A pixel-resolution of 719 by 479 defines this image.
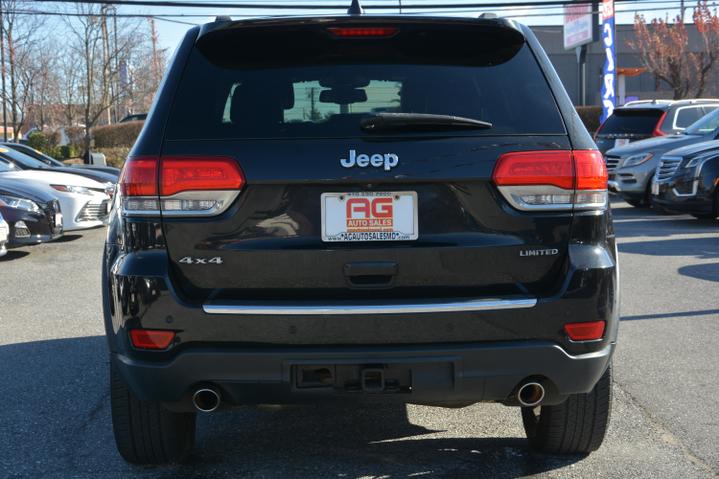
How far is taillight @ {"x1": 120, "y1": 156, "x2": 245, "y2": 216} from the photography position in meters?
3.07

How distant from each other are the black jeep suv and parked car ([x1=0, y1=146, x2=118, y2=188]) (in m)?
10.6

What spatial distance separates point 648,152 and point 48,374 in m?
12.1

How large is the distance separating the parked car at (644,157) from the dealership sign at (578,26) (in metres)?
22.4

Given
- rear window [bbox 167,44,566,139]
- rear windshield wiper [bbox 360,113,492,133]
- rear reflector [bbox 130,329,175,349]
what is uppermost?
rear window [bbox 167,44,566,139]

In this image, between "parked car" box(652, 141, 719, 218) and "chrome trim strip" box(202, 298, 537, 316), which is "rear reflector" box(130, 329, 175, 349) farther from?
"parked car" box(652, 141, 719, 218)

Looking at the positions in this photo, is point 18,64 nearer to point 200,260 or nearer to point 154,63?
point 154,63

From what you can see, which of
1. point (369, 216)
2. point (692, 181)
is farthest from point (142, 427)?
point (692, 181)

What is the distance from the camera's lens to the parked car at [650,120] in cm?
1714

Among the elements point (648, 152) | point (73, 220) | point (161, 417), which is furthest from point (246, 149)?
point (648, 152)

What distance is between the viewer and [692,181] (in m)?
12.7

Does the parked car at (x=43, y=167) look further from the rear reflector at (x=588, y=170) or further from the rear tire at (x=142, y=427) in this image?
the rear reflector at (x=588, y=170)

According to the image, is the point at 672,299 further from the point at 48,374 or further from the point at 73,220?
the point at 73,220

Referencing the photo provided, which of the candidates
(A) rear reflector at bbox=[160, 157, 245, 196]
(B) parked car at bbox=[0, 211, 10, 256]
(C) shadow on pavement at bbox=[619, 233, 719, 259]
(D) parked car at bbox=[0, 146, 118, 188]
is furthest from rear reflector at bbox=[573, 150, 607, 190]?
(D) parked car at bbox=[0, 146, 118, 188]

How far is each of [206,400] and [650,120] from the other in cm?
1577
